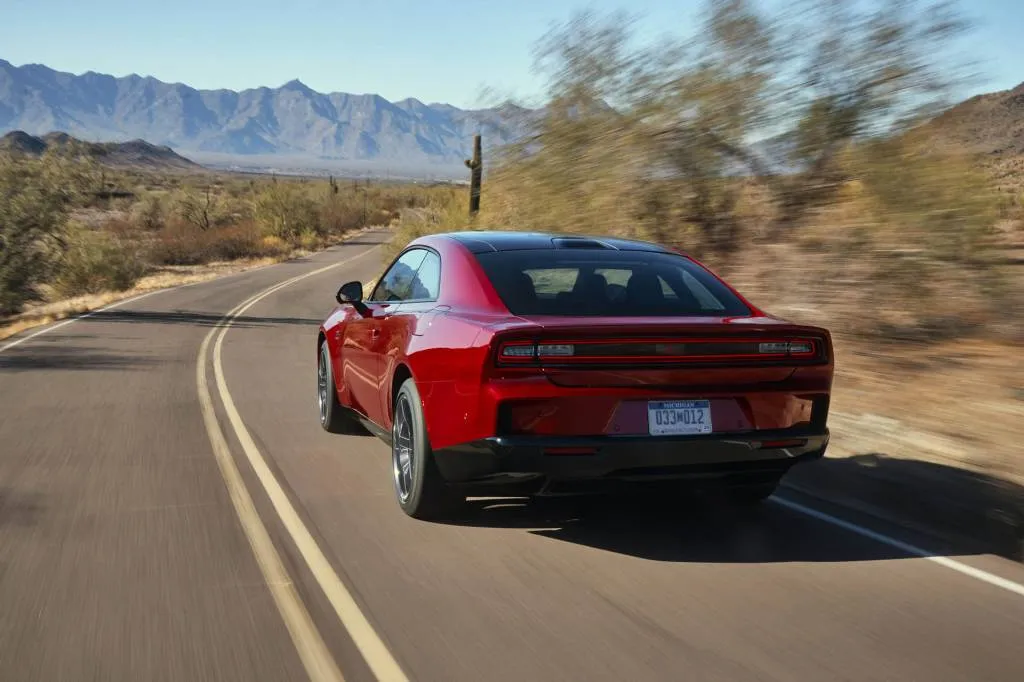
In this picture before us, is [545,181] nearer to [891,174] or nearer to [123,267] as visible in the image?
[891,174]

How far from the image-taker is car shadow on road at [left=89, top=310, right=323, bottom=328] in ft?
68.0

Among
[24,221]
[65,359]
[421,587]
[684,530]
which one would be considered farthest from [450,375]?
[24,221]

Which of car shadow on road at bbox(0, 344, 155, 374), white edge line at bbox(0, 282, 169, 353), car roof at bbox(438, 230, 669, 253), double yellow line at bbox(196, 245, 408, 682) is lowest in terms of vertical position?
white edge line at bbox(0, 282, 169, 353)

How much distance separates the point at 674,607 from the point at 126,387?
350 inches

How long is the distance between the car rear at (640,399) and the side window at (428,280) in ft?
2.90

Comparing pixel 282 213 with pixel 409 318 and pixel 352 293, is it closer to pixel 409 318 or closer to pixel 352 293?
pixel 352 293

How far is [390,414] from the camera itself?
653 cm

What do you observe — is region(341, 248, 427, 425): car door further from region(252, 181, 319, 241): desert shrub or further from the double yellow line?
region(252, 181, 319, 241): desert shrub

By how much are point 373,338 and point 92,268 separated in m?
35.2

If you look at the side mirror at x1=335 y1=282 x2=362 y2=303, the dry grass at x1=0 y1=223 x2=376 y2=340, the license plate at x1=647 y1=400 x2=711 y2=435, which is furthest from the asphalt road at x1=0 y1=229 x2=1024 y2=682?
the dry grass at x1=0 y1=223 x2=376 y2=340

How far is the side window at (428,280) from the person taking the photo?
20.9 feet

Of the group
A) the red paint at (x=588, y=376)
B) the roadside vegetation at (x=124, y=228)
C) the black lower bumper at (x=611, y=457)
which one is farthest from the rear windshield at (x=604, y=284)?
the roadside vegetation at (x=124, y=228)

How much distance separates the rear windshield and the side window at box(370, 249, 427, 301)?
3.50 feet

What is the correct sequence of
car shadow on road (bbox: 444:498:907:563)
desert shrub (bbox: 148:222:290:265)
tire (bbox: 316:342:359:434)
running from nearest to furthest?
car shadow on road (bbox: 444:498:907:563)
tire (bbox: 316:342:359:434)
desert shrub (bbox: 148:222:290:265)
